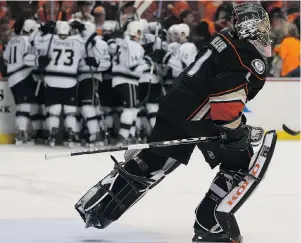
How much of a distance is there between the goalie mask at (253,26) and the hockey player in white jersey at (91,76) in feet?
13.8

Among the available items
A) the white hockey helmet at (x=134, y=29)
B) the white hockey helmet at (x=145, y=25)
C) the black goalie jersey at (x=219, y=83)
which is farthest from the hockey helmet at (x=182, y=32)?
the black goalie jersey at (x=219, y=83)

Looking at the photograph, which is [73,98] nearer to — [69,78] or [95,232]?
[69,78]

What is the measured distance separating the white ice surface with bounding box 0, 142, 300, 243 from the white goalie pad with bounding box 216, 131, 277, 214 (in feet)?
1.03

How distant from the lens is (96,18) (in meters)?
8.55

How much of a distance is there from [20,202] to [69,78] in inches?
121

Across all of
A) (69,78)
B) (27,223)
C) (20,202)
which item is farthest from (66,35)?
(27,223)

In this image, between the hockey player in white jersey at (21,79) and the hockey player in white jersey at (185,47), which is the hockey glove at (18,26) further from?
the hockey player in white jersey at (185,47)

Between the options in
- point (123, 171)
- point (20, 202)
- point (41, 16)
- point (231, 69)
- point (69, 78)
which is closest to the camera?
point (231, 69)

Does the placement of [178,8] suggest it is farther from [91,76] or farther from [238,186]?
[238,186]

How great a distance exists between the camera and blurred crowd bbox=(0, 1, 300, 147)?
26.0 feet

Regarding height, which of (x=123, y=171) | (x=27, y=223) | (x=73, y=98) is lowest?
(x=73, y=98)

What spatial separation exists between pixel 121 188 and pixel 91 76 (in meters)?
4.24

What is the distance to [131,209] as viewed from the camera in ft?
15.6

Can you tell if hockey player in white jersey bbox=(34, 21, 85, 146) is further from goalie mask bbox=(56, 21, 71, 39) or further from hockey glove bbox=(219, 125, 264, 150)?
hockey glove bbox=(219, 125, 264, 150)
